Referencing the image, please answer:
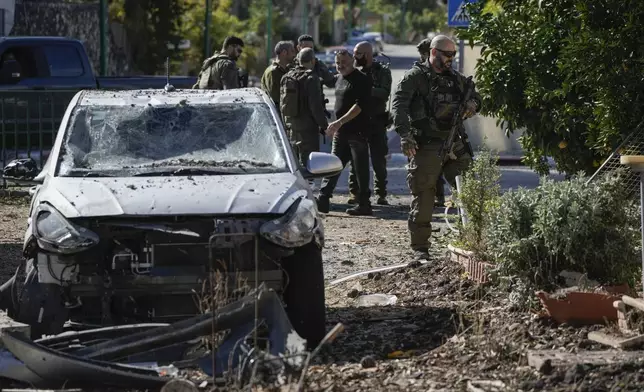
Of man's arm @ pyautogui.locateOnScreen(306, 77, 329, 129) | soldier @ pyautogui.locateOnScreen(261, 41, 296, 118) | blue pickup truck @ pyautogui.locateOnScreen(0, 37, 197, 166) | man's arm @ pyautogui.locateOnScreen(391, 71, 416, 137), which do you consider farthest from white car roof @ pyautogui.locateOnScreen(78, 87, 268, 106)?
blue pickup truck @ pyautogui.locateOnScreen(0, 37, 197, 166)

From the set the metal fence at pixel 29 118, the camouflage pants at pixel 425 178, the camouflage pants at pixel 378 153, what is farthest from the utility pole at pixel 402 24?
the camouflage pants at pixel 425 178

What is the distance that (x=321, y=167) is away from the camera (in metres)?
8.40

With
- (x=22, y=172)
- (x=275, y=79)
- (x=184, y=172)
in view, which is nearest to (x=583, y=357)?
(x=184, y=172)

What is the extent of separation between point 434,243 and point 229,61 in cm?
466

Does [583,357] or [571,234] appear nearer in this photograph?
[583,357]

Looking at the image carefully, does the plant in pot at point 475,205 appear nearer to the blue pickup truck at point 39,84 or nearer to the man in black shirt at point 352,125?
the man in black shirt at point 352,125

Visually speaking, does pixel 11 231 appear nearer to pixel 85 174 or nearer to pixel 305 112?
pixel 305 112

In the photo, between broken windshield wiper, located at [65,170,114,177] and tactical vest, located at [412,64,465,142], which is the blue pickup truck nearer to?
tactical vest, located at [412,64,465,142]

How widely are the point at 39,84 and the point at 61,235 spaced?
1220 cm

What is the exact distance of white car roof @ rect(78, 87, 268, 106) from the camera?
873 cm

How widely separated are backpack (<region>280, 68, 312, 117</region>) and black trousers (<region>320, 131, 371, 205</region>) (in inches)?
24.2

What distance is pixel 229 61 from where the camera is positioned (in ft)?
51.4

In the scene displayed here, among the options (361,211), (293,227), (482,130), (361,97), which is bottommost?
(482,130)

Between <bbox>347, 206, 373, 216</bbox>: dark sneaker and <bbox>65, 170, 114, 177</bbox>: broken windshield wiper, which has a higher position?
<bbox>65, 170, 114, 177</bbox>: broken windshield wiper
